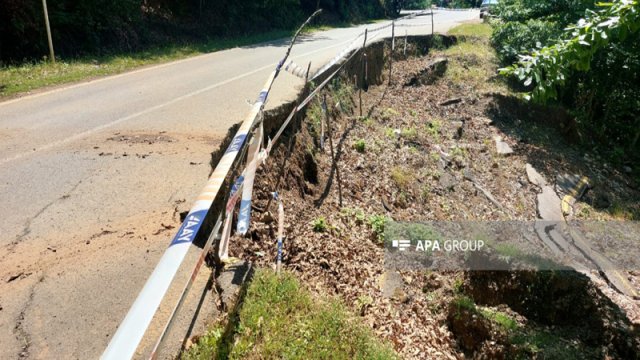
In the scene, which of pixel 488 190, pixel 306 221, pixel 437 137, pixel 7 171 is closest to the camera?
pixel 7 171

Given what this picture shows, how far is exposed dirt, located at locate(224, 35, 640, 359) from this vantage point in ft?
16.8

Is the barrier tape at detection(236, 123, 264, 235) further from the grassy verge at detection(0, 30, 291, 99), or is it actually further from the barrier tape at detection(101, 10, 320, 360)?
the grassy verge at detection(0, 30, 291, 99)

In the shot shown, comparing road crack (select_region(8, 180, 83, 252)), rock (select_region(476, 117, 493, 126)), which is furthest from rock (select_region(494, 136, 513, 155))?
road crack (select_region(8, 180, 83, 252))

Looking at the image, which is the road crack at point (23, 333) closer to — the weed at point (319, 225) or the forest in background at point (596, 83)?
the weed at point (319, 225)

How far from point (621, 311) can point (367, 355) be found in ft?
16.0

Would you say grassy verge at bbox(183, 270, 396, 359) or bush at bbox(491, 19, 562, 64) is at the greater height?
bush at bbox(491, 19, 562, 64)

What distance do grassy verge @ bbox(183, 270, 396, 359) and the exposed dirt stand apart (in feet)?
2.21

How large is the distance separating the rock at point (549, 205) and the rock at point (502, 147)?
160 centimetres

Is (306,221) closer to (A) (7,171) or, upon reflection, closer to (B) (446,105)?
(A) (7,171)

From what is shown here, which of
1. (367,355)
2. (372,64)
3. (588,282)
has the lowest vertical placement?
(588,282)

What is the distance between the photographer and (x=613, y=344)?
18.1 ft

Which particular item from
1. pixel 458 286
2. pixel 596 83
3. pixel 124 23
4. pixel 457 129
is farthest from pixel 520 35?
pixel 124 23

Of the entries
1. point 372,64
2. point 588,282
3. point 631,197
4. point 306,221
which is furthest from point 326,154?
point 631,197

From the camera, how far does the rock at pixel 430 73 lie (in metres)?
15.7
